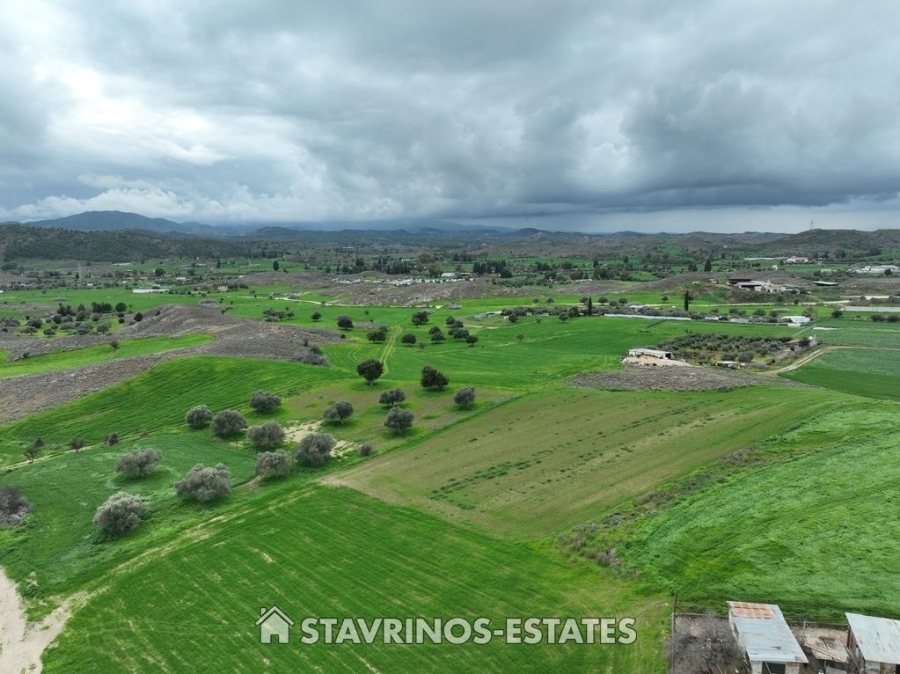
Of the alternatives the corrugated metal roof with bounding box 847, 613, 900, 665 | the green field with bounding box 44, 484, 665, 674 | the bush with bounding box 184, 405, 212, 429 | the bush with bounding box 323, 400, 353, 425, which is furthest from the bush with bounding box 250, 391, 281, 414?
the corrugated metal roof with bounding box 847, 613, 900, 665

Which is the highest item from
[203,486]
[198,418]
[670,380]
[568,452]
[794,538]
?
[794,538]

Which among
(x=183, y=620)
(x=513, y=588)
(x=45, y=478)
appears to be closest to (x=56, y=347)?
(x=45, y=478)

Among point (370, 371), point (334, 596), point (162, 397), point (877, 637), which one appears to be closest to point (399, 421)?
point (370, 371)

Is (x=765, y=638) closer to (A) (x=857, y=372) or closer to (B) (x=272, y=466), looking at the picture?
(B) (x=272, y=466)

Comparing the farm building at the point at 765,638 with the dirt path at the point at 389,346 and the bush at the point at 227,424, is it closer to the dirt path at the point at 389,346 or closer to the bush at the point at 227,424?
the bush at the point at 227,424

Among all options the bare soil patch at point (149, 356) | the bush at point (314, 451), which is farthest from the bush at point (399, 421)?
the bare soil patch at point (149, 356)

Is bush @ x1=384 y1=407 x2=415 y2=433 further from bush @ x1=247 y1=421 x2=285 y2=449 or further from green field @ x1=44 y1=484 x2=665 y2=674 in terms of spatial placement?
green field @ x1=44 y1=484 x2=665 y2=674

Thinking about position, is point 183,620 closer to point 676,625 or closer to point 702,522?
point 676,625
